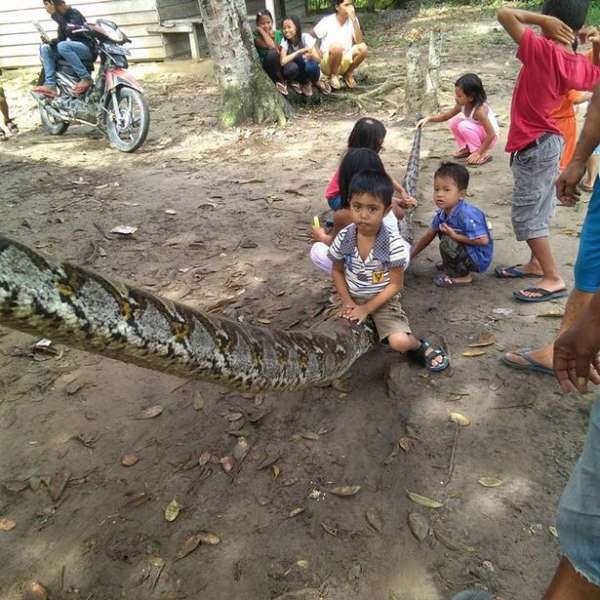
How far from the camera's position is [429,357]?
3.34 m

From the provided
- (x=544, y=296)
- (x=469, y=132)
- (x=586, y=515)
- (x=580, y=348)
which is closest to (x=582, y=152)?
(x=544, y=296)

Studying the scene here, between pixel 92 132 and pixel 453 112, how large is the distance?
665cm

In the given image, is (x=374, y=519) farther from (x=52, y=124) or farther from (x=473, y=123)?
(x=52, y=124)

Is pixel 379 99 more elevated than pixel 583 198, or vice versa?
pixel 379 99

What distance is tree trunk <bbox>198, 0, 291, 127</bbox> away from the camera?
764 centimetres

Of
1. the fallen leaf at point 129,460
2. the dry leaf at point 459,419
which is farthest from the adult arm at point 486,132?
the fallen leaf at point 129,460

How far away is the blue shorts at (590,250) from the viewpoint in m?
2.37

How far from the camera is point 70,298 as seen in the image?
187cm

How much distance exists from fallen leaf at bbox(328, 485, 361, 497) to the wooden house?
11.6 m

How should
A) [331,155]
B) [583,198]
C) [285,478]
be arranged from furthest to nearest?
[331,155] → [583,198] → [285,478]

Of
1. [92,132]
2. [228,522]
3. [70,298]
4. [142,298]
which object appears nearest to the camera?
[70,298]

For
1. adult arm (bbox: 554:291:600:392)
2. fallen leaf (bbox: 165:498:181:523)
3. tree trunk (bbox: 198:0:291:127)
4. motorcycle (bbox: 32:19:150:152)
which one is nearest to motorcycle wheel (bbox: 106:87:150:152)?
motorcycle (bbox: 32:19:150:152)

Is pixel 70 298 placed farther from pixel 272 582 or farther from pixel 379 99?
pixel 379 99

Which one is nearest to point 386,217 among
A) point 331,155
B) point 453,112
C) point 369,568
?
point 369,568
